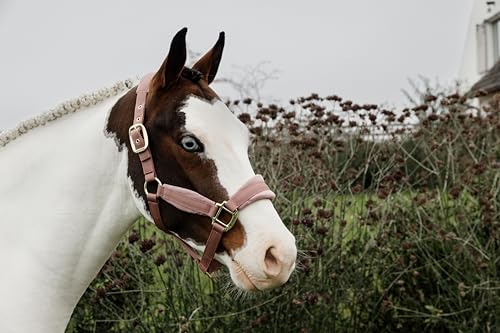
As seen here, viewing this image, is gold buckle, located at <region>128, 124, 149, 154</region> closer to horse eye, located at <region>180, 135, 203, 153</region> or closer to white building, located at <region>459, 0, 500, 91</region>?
horse eye, located at <region>180, 135, 203, 153</region>

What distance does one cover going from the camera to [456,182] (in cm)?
461

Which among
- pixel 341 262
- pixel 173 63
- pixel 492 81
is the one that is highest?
pixel 173 63

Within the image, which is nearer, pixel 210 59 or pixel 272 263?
Answer: pixel 272 263

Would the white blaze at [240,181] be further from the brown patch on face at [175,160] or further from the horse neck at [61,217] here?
the horse neck at [61,217]

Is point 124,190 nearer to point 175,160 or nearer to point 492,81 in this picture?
point 175,160

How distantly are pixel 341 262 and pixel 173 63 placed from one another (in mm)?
2488

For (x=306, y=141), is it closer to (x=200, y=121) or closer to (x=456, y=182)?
(x=456, y=182)

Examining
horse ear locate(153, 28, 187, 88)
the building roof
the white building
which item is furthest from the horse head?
the white building

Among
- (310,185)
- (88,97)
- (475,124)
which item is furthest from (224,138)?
(475,124)

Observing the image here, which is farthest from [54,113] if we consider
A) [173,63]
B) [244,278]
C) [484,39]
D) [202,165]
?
[484,39]

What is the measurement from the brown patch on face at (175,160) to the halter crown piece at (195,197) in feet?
0.06

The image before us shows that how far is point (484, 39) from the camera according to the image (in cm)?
1984

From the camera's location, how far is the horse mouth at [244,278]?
194cm

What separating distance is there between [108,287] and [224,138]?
2.43m
